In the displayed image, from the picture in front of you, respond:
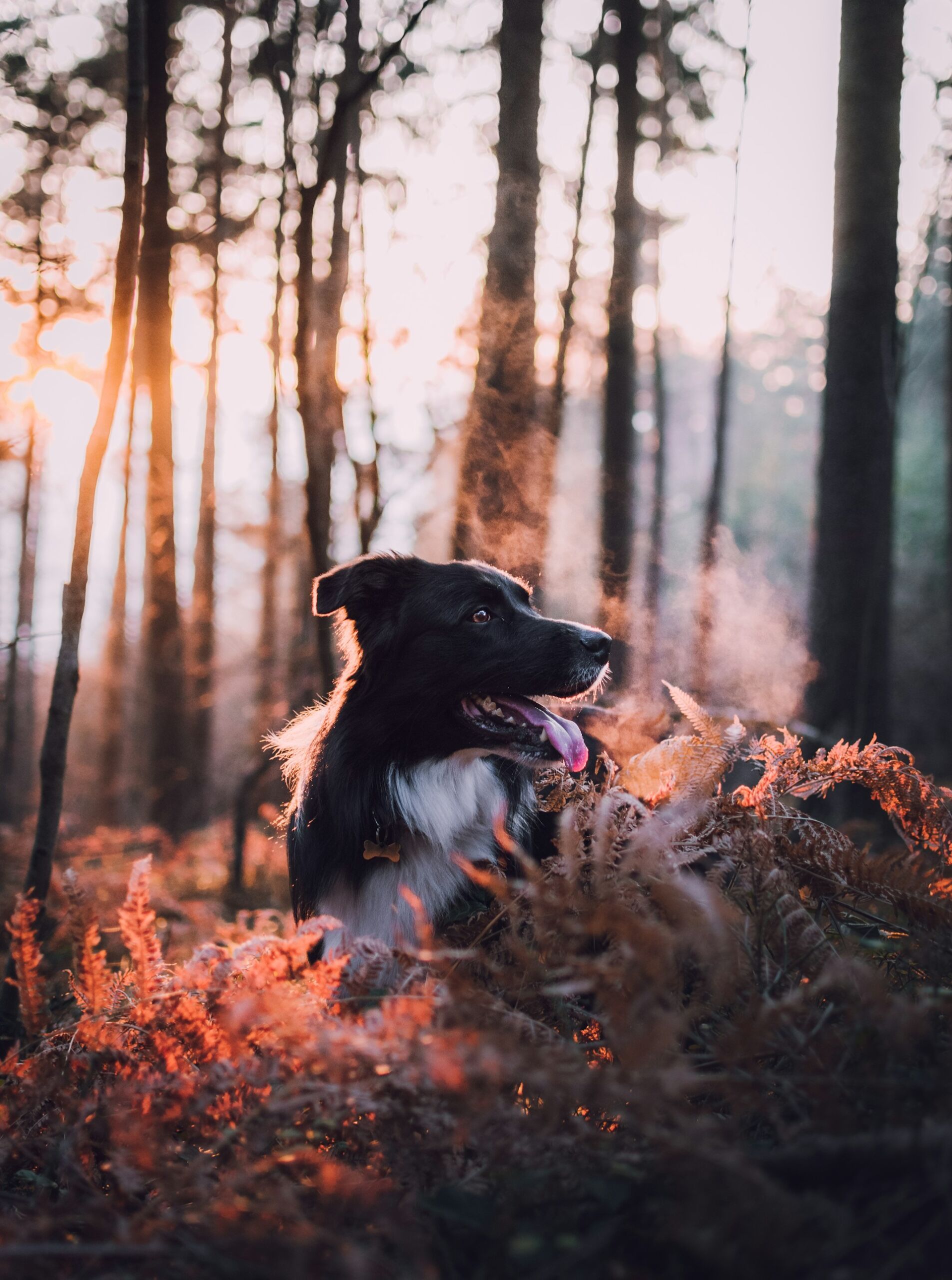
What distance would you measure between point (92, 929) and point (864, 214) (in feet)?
23.8

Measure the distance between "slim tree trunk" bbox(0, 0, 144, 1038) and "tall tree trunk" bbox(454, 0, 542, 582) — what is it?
10.7ft

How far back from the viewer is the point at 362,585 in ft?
12.7

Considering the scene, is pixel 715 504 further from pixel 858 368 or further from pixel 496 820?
pixel 496 820

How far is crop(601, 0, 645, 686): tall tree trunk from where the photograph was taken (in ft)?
37.9

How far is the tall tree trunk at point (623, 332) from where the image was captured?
11562 mm

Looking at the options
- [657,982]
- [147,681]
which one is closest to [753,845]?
[657,982]

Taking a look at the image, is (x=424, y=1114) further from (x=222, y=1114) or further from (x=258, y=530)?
(x=258, y=530)

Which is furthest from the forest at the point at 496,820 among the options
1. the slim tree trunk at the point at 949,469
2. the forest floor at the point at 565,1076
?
the slim tree trunk at the point at 949,469

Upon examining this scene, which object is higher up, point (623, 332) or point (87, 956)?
point (623, 332)

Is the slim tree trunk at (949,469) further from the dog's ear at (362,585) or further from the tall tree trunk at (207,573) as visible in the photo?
the dog's ear at (362,585)

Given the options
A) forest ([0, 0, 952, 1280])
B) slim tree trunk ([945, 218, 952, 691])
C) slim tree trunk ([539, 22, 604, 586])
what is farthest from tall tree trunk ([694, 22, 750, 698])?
slim tree trunk ([945, 218, 952, 691])

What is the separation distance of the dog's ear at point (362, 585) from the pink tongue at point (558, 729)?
77 cm

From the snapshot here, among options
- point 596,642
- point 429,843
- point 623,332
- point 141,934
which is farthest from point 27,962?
point 623,332

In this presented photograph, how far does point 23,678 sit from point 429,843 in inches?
887
